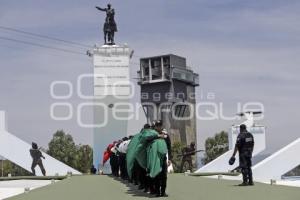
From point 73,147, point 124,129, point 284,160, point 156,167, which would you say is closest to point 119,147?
point 156,167

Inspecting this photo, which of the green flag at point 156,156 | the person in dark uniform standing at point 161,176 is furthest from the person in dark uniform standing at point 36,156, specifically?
the green flag at point 156,156

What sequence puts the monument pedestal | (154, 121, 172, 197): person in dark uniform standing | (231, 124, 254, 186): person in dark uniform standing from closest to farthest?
(154, 121, 172, 197): person in dark uniform standing
(231, 124, 254, 186): person in dark uniform standing
the monument pedestal

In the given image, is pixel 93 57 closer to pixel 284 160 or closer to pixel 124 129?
pixel 124 129

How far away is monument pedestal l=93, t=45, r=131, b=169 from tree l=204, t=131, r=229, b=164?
47.3 metres

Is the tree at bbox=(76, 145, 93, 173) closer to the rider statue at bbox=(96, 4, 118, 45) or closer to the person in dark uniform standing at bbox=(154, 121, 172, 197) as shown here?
the rider statue at bbox=(96, 4, 118, 45)

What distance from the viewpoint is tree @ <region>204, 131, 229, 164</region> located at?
81500 millimetres

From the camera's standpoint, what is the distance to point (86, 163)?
7419 centimetres

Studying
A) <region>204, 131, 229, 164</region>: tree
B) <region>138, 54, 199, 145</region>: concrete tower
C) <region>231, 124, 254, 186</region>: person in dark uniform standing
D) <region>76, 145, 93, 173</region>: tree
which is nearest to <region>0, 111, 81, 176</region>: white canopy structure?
<region>231, 124, 254, 186</region>: person in dark uniform standing

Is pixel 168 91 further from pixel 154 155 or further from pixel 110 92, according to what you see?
pixel 154 155

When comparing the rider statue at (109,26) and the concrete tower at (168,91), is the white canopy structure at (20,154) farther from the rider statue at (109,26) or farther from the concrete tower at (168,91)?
the concrete tower at (168,91)

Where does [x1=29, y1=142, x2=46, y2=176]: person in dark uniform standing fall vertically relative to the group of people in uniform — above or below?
below

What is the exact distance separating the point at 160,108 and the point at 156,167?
10744 cm

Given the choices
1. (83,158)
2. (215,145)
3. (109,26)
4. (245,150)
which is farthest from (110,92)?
(215,145)

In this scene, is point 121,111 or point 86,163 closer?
point 121,111
